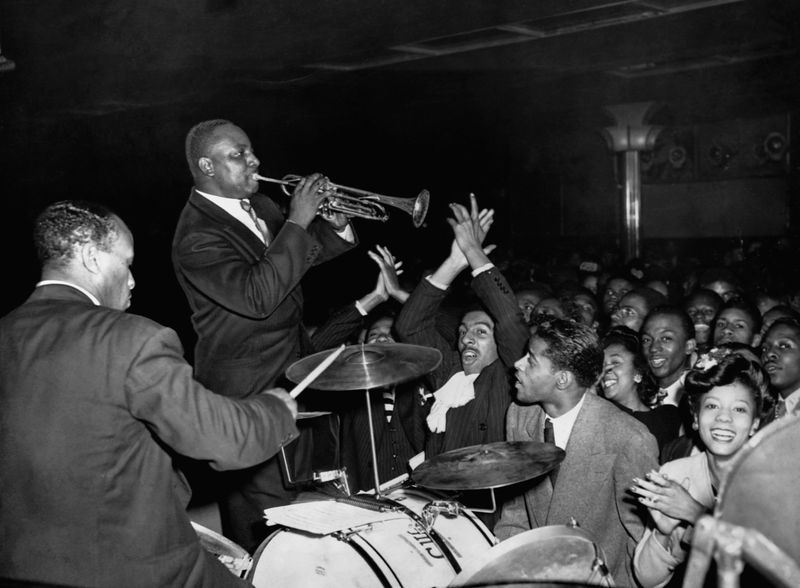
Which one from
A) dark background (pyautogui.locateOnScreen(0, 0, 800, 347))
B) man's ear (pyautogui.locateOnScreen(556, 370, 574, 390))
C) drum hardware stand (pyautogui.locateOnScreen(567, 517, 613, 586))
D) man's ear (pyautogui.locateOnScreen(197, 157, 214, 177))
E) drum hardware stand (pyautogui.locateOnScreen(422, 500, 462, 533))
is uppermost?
dark background (pyautogui.locateOnScreen(0, 0, 800, 347))

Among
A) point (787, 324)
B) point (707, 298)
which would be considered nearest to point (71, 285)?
point (787, 324)

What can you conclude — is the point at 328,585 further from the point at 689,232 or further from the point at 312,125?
the point at 689,232

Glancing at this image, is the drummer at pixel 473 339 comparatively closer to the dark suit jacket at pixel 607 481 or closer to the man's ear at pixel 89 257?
the dark suit jacket at pixel 607 481

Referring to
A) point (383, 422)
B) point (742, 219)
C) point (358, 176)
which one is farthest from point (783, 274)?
point (358, 176)

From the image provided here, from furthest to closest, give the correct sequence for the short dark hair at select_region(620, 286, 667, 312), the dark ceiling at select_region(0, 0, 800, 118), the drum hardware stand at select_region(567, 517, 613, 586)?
the dark ceiling at select_region(0, 0, 800, 118), the short dark hair at select_region(620, 286, 667, 312), the drum hardware stand at select_region(567, 517, 613, 586)

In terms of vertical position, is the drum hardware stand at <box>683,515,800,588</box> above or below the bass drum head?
below

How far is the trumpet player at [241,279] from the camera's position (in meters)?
3.56

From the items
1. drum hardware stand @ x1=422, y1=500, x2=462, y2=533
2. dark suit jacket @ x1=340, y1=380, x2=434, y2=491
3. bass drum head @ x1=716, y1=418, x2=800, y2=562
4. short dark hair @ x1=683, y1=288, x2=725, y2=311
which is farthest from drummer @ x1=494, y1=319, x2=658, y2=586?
short dark hair @ x1=683, y1=288, x2=725, y2=311

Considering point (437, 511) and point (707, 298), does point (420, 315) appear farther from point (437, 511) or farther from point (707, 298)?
point (707, 298)

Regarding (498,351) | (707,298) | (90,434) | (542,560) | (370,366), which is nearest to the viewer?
(90,434)

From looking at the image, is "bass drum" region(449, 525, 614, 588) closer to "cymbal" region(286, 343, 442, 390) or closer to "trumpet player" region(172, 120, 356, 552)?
"cymbal" region(286, 343, 442, 390)

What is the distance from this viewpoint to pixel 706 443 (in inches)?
125

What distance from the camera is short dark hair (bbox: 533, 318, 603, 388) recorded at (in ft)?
12.0

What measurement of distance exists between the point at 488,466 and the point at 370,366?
24.7 inches
